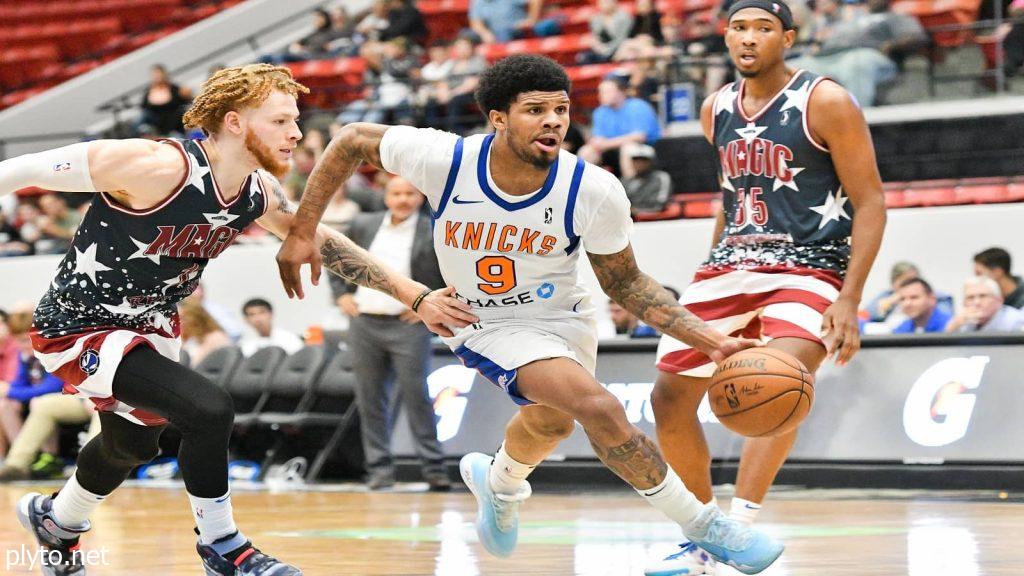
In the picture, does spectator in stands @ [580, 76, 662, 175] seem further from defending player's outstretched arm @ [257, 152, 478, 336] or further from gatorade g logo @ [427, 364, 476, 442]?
defending player's outstretched arm @ [257, 152, 478, 336]

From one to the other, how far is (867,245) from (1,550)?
408 centimetres

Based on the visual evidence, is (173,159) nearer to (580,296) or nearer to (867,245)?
(580,296)

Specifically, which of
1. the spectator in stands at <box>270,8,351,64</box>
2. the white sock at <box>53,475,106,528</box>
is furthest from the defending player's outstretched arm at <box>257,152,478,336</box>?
the spectator in stands at <box>270,8,351,64</box>

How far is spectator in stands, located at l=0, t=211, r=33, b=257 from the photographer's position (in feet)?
55.9

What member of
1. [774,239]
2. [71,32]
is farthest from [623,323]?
[71,32]

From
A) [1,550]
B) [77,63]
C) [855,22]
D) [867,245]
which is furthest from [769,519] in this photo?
[77,63]

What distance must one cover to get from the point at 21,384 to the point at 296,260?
27.9ft

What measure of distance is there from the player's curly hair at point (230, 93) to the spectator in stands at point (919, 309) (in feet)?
19.1

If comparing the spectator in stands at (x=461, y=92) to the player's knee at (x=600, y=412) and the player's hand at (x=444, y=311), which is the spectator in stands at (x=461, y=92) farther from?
the player's knee at (x=600, y=412)

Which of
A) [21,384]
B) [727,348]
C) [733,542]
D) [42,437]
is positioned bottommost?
[42,437]

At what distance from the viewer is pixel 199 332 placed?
1273cm

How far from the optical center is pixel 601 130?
13602mm

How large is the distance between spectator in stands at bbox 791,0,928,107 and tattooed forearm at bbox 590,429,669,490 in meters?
8.30

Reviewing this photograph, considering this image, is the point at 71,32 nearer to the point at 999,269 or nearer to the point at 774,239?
the point at 999,269
